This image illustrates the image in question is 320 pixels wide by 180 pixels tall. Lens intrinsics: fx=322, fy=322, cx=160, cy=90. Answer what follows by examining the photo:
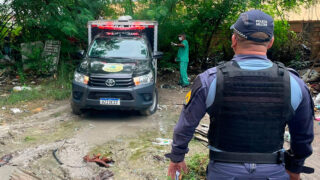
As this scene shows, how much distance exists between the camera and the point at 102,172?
4227mm

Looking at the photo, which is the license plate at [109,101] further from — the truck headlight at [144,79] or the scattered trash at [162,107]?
the scattered trash at [162,107]

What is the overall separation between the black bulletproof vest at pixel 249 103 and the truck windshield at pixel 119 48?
560 cm

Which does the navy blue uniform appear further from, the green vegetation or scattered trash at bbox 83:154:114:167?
the green vegetation

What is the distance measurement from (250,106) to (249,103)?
0.06 feet

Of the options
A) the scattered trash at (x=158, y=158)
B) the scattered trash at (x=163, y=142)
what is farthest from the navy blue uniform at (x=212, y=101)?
the scattered trash at (x=163, y=142)

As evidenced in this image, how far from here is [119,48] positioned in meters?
7.52

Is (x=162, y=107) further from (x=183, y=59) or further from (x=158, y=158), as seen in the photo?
(x=158, y=158)

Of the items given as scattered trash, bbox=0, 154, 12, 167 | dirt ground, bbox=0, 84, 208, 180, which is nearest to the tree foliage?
dirt ground, bbox=0, 84, 208, 180

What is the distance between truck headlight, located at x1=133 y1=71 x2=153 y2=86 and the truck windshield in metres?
0.75

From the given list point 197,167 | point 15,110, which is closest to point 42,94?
point 15,110

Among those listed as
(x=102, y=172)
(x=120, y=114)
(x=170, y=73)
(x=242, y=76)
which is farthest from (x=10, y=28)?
(x=242, y=76)

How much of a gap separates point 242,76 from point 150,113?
215 inches

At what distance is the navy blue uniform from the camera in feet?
6.41

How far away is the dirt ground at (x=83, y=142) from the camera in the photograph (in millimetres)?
4341
